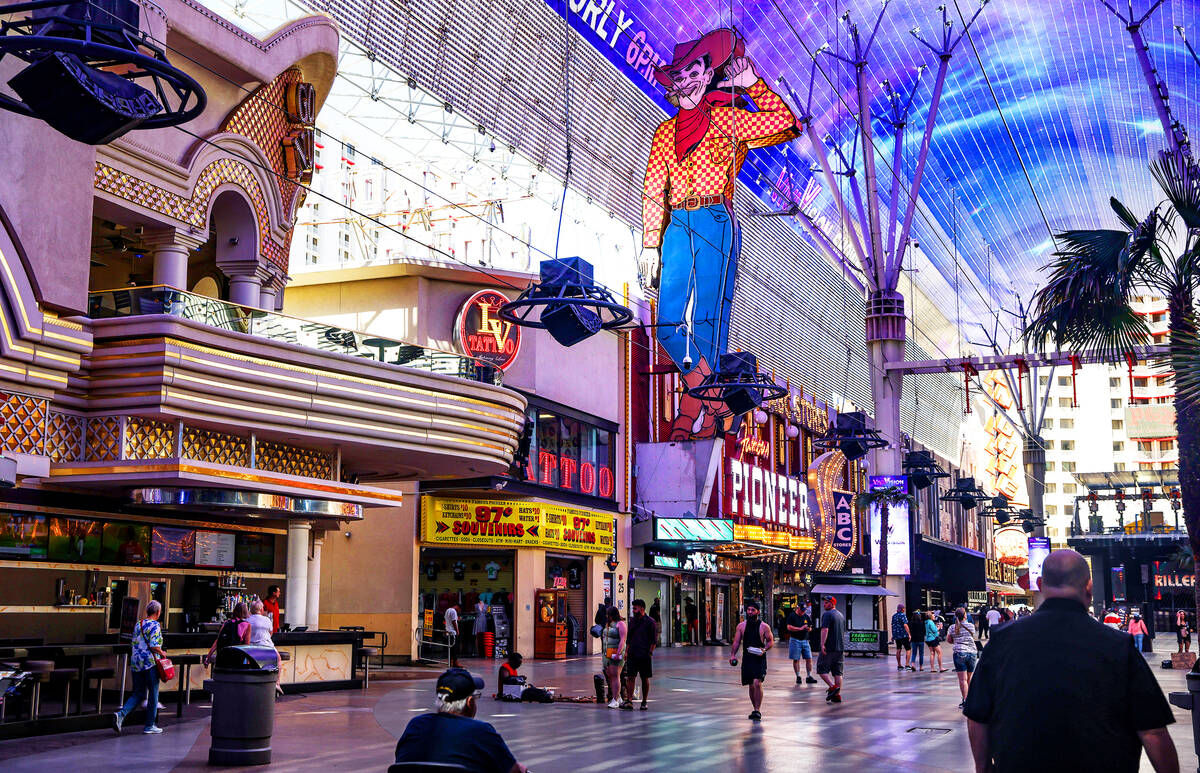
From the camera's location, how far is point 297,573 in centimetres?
2762

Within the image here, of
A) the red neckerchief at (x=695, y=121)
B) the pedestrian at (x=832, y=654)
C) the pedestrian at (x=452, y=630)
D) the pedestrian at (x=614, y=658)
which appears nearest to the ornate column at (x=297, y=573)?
the pedestrian at (x=452, y=630)

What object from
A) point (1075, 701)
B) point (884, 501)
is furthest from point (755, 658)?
point (884, 501)

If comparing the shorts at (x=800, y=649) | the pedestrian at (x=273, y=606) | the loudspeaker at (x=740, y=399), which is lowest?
the shorts at (x=800, y=649)

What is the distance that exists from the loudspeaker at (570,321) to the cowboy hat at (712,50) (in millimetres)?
13950

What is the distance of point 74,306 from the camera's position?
20.1 m

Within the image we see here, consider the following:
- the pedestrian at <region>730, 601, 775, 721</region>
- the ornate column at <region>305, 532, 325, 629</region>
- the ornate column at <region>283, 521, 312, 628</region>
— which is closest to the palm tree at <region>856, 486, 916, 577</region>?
the ornate column at <region>305, 532, 325, 629</region>

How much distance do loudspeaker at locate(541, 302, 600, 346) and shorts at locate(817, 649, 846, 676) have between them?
7.76 metres

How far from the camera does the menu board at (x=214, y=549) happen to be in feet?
83.4

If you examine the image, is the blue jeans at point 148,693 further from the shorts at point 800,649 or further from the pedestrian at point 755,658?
the shorts at point 800,649

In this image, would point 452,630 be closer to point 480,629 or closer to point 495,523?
point 480,629

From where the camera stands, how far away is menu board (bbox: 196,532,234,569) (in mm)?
25422

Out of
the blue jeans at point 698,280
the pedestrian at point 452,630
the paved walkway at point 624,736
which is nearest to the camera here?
the paved walkway at point 624,736

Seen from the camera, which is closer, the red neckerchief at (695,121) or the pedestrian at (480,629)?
the pedestrian at (480,629)

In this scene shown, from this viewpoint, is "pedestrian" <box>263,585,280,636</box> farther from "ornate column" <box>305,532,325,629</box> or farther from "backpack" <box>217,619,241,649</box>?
"ornate column" <box>305,532,325,629</box>
